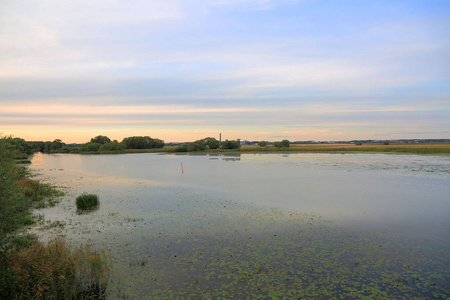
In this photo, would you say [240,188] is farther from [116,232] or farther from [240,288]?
[240,288]

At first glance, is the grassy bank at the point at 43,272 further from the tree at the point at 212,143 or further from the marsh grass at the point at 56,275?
the tree at the point at 212,143

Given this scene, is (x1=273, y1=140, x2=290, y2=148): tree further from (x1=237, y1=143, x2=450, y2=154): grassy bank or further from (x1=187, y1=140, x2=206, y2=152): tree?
(x1=187, y1=140, x2=206, y2=152): tree

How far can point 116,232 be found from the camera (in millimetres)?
15109

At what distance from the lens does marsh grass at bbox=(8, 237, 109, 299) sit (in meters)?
7.99

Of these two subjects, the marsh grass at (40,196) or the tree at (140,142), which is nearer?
the marsh grass at (40,196)

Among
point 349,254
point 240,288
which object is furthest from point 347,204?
point 240,288

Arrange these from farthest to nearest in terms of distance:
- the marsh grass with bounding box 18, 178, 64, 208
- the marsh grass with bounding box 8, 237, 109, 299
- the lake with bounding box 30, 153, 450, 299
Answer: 1. the marsh grass with bounding box 18, 178, 64, 208
2. the lake with bounding box 30, 153, 450, 299
3. the marsh grass with bounding box 8, 237, 109, 299

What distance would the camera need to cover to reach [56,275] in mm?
8445

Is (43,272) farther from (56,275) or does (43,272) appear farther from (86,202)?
(86,202)

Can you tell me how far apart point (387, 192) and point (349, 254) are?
58.0 feet

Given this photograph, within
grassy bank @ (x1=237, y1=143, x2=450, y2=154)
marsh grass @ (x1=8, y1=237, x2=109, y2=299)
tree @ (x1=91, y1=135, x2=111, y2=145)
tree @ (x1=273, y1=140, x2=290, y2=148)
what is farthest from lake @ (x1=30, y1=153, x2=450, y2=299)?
tree @ (x1=91, y1=135, x2=111, y2=145)

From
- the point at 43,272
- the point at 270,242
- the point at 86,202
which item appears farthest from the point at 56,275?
Answer: the point at 86,202

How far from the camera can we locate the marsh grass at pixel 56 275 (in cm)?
799

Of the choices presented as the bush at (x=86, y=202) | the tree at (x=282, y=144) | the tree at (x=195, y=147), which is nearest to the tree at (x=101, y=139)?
the tree at (x=195, y=147)
